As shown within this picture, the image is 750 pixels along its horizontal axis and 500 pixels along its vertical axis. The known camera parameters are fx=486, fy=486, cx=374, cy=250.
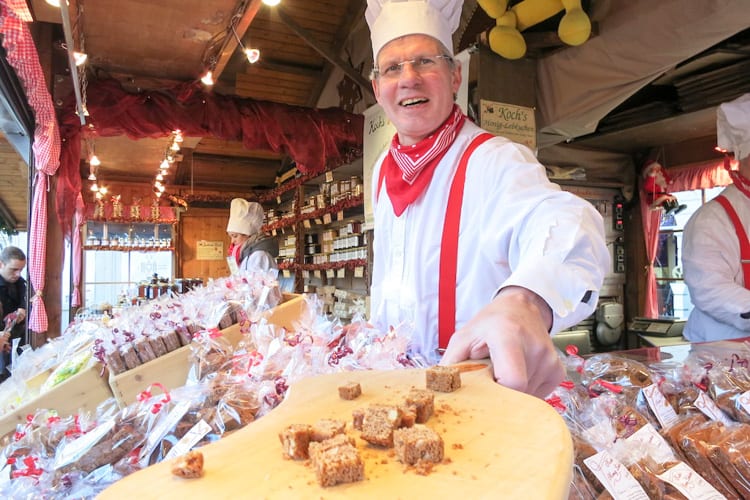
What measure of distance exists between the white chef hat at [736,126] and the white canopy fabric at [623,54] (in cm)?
41

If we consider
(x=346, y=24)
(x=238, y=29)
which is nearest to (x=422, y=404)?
(x=238, y=29)

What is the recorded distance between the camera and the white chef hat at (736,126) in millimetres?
2689

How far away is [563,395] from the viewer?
4.17 ft

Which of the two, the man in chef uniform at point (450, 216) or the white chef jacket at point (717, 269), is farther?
the white chef jacket at point (717, 269)

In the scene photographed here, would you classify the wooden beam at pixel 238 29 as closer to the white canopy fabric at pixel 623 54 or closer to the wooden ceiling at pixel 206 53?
the wooden ceiling at pixel 206 53

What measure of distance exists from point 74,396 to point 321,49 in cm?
396

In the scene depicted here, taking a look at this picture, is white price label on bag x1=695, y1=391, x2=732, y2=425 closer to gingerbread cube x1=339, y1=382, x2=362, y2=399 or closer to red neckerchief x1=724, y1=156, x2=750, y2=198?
gingerbread cube x1=339, y1=382, x2=362, y2=399

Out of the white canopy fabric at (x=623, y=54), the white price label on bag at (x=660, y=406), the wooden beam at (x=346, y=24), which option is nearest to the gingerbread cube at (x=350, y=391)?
the white price label on bag at (x=660, y=406)

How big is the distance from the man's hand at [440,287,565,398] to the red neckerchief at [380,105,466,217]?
2.74ft

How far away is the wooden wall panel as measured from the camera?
405 inches

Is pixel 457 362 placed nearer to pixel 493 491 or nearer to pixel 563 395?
pixel 493 491

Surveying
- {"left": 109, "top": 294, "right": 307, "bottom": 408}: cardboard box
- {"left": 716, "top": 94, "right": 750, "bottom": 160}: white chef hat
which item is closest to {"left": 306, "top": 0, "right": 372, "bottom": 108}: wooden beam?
{"left": 716, "top": 94, "right": 750, "bottom": 160}: white chef hat

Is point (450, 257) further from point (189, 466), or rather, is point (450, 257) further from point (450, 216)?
point (189, 466)

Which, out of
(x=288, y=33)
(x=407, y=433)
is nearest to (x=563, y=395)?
(x=407, y=433)
